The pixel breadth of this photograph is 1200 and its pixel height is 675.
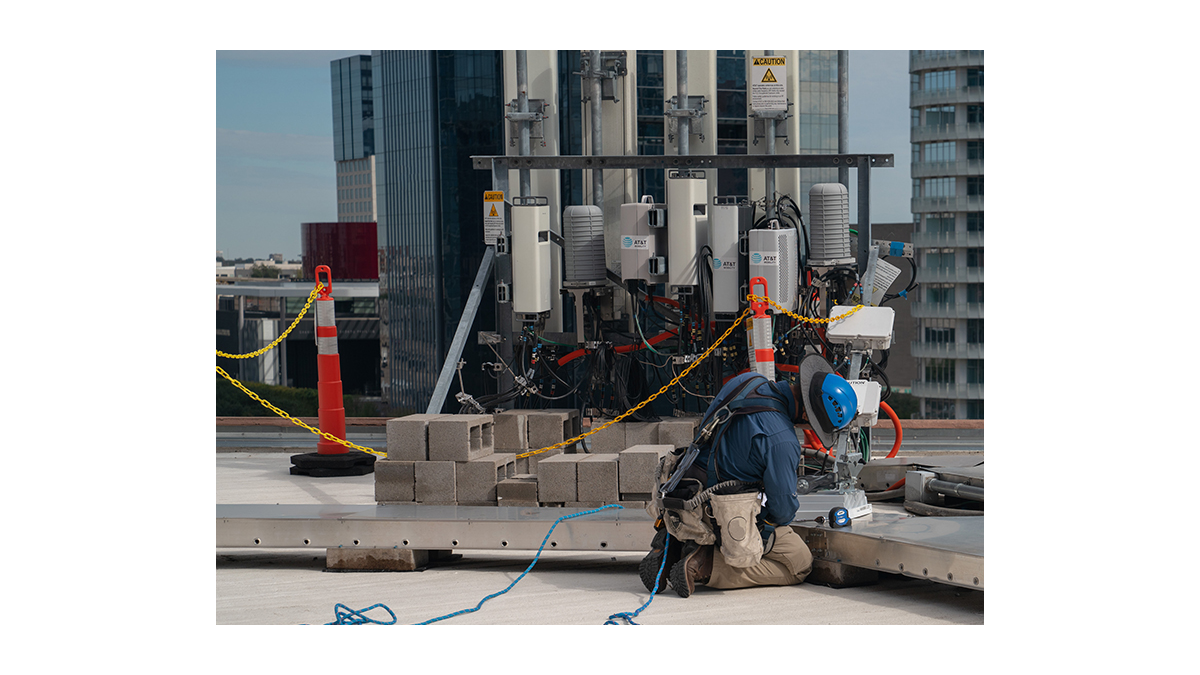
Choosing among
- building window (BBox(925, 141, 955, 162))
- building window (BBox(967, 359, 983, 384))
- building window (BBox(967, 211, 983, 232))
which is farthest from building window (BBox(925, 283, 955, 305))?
building window (BBox(925, 141, 955, 162))

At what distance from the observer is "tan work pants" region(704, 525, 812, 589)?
20.2 feet

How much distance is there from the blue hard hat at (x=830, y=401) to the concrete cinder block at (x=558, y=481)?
1.94 meters

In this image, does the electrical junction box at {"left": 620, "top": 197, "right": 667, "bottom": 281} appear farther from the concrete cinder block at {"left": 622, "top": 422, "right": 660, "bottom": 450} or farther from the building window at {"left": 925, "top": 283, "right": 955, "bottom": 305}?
the building window at {"left": 925, "top": 283, "right": 955, "bottom": 305}

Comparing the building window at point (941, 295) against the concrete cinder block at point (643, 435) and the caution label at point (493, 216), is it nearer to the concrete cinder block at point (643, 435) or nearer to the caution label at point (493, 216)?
the caution label at point (493, 216)

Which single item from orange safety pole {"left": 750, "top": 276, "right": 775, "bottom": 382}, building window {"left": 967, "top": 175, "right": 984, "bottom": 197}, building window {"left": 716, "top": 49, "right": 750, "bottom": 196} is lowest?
orange safety pole {"left": 750, "top": 276, "right": 775, "bottom": 382}

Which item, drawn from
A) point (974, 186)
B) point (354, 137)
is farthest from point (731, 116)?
point (974, 186)

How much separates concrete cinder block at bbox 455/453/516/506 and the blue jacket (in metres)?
2.00

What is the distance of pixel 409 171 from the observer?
1526 centimetres

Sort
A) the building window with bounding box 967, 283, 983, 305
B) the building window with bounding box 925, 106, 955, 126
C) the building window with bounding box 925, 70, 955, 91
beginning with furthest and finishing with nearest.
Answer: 1. the building window with bounding box 925, 70, 955, 91
2. the building window with bounding box 925, 106, 955, 126
3. the building window with bounding box 967, 283, 983, 305

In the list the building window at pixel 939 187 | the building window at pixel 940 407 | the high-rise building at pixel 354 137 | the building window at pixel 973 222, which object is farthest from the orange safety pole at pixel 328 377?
the building window at pixel 939 187

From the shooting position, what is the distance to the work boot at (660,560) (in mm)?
6148

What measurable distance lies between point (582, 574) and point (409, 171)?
9619mm

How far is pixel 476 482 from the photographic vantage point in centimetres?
751

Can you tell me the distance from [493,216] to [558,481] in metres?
3.08
